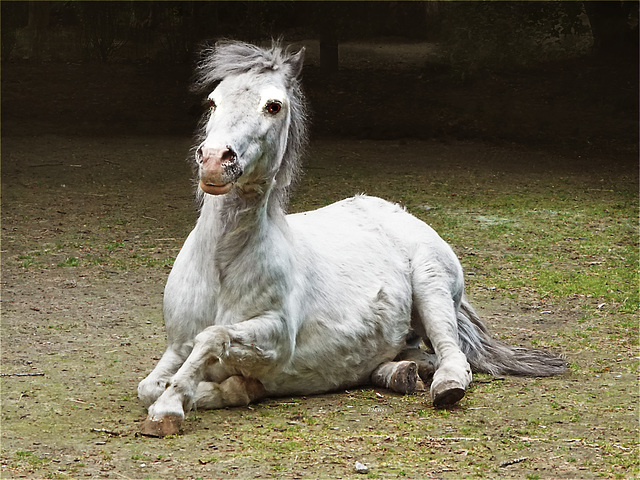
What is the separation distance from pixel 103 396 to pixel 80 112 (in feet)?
34.5

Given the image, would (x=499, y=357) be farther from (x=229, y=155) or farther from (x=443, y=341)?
(x=229, y=155)

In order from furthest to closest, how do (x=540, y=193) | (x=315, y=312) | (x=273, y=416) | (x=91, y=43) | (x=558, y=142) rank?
(x=91, y=43)
(x=558, y=142)
(x=540, y=193)
(x=315, y=312)
(x=273, y=416)

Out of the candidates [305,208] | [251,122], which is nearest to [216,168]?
[251,122]

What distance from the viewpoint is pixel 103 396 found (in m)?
4.45

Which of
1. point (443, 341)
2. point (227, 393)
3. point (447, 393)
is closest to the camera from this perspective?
point (227, 393)

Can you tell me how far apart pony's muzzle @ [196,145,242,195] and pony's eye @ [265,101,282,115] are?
0.37 m

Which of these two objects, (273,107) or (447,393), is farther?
(447,393)

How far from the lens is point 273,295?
432 centimetres

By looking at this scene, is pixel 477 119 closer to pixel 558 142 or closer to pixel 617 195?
pixel 558 142

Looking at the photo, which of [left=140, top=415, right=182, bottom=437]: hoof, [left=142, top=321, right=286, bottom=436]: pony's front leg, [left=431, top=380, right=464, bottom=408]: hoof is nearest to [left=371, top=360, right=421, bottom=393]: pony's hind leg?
[left=431, top=380, right=464, bottom=408]: hoof

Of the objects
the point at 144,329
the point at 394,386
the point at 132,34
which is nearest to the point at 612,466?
the point at 394,386

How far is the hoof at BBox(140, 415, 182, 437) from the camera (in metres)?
3.84

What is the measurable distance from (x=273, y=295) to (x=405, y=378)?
2.72 ft

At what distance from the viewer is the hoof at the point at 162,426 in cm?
384
